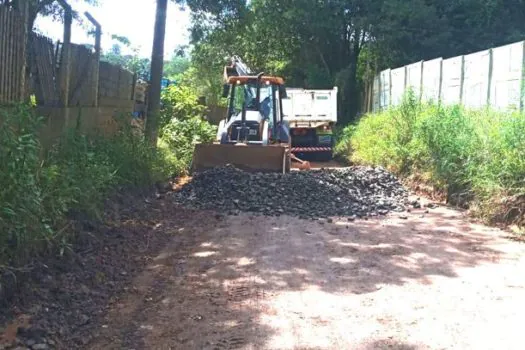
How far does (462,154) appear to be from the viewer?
999 centimetres

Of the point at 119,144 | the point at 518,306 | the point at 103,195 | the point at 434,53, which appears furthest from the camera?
the point at 434,53

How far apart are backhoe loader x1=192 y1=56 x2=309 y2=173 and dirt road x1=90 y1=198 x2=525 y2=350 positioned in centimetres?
424

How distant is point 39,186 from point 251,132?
8.29 metres

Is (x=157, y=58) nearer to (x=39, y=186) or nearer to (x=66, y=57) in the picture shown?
(x=66, y=57)

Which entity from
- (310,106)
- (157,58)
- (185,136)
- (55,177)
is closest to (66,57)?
(55,177)

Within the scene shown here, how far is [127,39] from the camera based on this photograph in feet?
80.2

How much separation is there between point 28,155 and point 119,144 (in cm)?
450

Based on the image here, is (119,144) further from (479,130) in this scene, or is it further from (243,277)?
(479,130)

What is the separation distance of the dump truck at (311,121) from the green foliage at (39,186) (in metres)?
11.7

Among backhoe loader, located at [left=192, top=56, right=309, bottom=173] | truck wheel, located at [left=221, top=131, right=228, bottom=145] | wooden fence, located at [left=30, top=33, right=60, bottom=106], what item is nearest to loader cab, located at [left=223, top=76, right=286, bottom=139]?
backhoe loader, located at [left=192, top=56, right=309, bottom=173]

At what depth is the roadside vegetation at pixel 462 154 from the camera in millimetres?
8383

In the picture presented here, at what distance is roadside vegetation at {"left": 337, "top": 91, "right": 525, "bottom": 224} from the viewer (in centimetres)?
838

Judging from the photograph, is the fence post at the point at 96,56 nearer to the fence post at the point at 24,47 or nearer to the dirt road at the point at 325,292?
the fence post at the point at 24,47

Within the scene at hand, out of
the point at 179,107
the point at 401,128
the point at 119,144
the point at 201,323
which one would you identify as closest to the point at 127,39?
the point at 179,107
